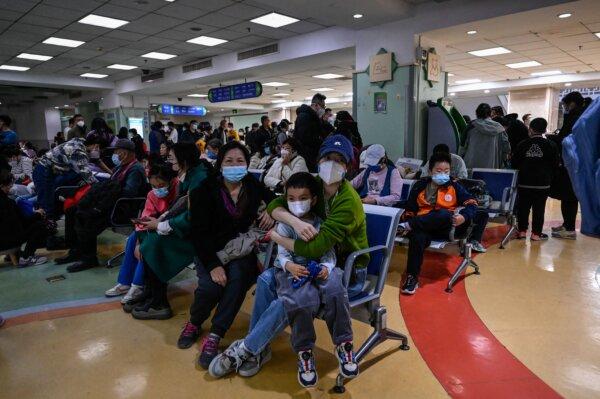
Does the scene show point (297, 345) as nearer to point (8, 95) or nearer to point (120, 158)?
point (120, 158)

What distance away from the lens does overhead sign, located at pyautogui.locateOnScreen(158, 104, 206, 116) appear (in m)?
15.9

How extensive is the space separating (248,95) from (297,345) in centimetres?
927

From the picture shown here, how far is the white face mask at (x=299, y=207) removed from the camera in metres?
1.97

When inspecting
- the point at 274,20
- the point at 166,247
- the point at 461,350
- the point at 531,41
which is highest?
the point at 274,20

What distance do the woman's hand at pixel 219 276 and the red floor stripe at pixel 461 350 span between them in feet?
3.88

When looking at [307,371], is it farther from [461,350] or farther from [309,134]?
[309,134]

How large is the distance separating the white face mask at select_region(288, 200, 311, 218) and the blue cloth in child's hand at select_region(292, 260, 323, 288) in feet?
0.88

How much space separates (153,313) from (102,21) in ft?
19.7

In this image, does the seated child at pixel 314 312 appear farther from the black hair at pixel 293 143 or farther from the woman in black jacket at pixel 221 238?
the black hair at pixel 293 143

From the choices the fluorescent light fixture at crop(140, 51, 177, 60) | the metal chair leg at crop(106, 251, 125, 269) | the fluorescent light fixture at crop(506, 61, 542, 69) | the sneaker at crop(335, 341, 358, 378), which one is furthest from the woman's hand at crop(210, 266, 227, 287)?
the fluorescent light fixture at crop(506, 61, 542, 69)

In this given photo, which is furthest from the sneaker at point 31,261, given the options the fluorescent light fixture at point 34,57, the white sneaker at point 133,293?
the fluorescent light fixture at point 34,57

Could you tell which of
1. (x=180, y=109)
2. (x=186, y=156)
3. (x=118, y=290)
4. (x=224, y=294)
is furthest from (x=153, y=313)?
(x=180, y=109)

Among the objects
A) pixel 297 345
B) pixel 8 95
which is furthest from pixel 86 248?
pixel 8 95

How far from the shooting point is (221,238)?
231 cm
